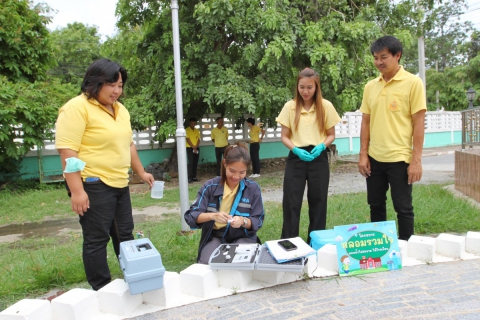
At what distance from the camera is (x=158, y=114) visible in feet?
29.8

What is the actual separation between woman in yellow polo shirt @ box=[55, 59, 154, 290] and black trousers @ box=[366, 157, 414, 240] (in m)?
2.02

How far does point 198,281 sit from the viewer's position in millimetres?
2572

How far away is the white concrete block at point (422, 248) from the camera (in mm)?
3102

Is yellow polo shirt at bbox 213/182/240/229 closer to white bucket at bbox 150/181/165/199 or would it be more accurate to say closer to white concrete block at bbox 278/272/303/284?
white bucket at bbox 150/181/165/199

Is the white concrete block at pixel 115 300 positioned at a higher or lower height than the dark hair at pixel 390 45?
lower

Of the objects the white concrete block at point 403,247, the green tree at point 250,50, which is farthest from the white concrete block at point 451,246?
the green tree at point 250,50

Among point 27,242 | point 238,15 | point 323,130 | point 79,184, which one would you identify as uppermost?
point 238,15

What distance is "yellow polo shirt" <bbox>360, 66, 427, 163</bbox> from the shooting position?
317 centimetres

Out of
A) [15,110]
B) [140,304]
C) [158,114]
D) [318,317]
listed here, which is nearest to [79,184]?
[140,304]

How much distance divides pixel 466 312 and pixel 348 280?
2.44 feet

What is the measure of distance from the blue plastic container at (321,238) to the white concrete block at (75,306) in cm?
166

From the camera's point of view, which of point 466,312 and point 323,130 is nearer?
point 466,312

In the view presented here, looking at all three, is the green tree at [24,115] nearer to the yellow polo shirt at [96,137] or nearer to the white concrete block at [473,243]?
the yellow polo shirt at [96,137]

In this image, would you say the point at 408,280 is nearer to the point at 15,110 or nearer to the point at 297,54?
the point at 297,54
